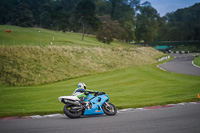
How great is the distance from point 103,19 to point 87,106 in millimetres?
108887

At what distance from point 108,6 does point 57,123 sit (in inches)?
5479

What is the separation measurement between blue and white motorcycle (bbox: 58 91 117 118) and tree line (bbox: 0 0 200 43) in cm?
7799

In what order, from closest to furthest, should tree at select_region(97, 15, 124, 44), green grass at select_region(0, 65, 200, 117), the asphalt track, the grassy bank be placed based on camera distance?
green grass at select_region(0, 65, 200, 117) → the grassy bank → the asphalt track → tree at select_region(97, 15, 124, 44)

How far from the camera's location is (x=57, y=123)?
29.2 ft

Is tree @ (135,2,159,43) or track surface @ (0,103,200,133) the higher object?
tree @ (135,2,159,43)

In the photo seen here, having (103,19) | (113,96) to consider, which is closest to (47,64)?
(113,96)

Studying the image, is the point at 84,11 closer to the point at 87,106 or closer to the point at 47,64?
the point at 47,64

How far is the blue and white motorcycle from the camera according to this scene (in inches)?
396

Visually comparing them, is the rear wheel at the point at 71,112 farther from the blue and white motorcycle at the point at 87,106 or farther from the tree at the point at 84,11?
the tree at the point at 84,11

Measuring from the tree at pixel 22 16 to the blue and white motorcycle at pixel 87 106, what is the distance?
82.8 m

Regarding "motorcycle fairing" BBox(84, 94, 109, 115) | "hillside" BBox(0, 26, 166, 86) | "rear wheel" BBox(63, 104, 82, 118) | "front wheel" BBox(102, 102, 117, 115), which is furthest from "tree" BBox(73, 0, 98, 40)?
"rear wheel" BBox(63, 104, 82, 118)

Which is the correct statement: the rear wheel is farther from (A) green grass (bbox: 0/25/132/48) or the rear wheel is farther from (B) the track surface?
(A) green grass (bbox: 0/25/132/48)

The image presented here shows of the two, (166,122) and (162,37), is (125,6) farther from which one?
(166,122)

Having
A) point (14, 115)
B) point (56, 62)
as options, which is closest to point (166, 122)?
point (14, 115)
